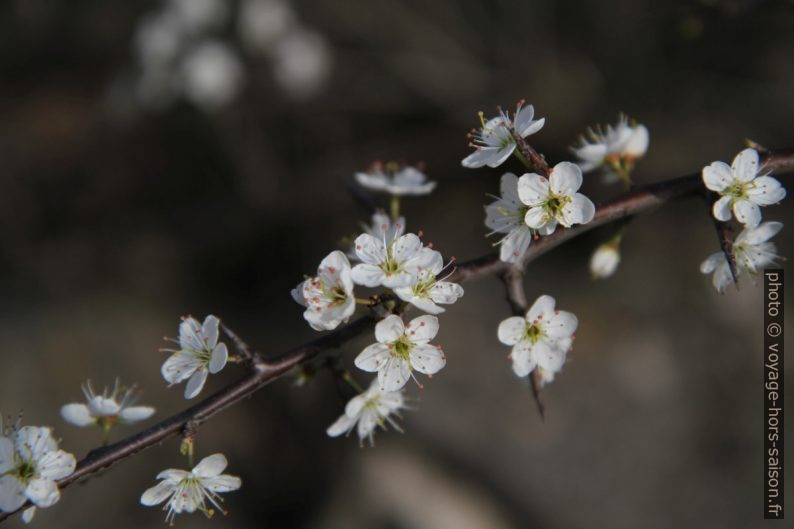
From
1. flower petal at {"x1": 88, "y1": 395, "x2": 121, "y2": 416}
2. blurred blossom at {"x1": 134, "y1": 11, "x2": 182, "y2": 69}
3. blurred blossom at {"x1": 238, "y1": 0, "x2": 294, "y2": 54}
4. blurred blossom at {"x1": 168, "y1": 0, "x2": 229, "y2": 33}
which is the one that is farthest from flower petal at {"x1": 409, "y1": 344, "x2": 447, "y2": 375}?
blurred blossom at {"x1": 238, "y1": 0, "x2": 294, "y2": 54}

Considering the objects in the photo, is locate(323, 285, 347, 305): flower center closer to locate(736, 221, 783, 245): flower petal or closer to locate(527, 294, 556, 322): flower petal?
locate(527, 294, 556, 322): flower petal

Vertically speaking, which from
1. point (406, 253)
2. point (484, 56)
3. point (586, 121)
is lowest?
point (406, 253)

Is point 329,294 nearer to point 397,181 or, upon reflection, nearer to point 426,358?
point 426,358

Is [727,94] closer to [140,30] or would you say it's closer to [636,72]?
[636,72]

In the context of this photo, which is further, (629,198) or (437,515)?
(437,515)

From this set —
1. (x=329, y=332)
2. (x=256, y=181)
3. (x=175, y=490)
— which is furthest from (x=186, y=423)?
(x=256, y=181)

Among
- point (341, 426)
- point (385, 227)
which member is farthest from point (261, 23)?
point (341, 426)
